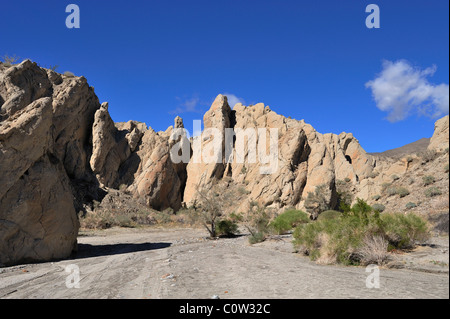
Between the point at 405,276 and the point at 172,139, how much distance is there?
42636mm

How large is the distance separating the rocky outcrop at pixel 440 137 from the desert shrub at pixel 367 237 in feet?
73.0

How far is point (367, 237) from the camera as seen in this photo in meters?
9.39

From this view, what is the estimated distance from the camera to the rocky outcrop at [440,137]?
2786 cm

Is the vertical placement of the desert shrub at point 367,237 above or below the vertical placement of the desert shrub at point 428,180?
below

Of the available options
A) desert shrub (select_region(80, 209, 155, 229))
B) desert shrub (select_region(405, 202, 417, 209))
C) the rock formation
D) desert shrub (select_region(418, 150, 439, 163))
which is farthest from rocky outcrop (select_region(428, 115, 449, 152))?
desert shrub (select_region(80, 209, 155, 229))

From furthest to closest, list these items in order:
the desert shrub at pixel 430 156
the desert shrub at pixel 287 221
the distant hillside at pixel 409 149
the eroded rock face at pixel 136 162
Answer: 1. the distant hillside at pixel 409 149
2. the eroded rock face at pixel 136 162
3. the desert shrub at pixel 430 156
4. the desert shrub at pixel 287 221

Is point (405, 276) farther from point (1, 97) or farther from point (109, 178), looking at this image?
point (109, 178)

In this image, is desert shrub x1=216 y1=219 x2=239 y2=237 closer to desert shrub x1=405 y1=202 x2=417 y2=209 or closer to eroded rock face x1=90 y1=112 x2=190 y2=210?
desert shrub x1=405 y1=202 x2=417 y2=209

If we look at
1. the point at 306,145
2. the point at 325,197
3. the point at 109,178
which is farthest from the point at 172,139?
the point at 325,197

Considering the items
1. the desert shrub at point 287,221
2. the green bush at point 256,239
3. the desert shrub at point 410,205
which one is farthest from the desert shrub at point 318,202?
the green bush at point 256,239

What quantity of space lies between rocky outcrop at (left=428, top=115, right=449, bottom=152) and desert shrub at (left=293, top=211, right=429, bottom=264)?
22.3m

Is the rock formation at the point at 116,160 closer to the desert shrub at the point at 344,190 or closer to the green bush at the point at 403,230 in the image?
the desert shrub at the point at 344,190

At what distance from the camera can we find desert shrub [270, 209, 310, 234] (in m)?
22.7

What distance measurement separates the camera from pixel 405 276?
7.01 m
